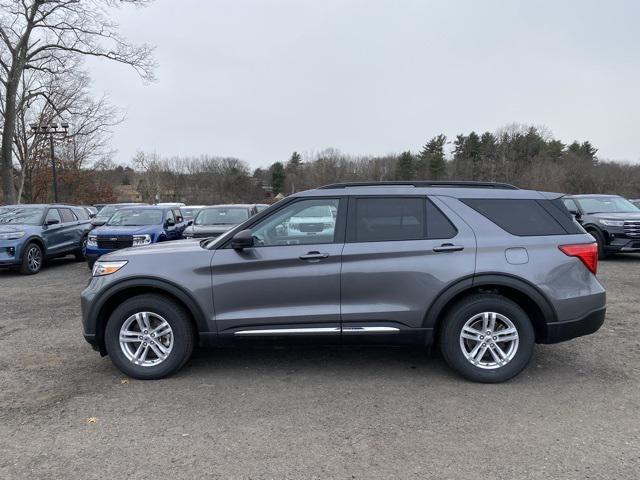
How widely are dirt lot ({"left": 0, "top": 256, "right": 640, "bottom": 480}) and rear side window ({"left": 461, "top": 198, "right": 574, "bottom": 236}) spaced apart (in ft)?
4.56

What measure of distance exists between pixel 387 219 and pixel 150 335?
245 centimetres

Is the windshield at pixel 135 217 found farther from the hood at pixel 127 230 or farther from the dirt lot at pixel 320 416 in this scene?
the dirt lot at pixel 320 416

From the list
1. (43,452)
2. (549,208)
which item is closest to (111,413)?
(43,452)

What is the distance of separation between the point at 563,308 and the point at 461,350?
0.97m

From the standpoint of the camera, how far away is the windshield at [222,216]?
38.4ft

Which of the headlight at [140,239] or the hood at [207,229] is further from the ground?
the hood at [207,229]

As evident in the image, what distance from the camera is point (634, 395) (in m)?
3.93

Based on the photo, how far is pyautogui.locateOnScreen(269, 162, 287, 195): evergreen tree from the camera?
Result: 273 ft

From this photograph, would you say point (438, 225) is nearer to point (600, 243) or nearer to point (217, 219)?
point (217, 219)

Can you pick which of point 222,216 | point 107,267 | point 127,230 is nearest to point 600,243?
point 222,216

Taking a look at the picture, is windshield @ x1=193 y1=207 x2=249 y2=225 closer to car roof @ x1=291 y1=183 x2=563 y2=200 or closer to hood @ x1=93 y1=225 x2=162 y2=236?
hood @ x1=93 y1=225 x2=162 y2=236

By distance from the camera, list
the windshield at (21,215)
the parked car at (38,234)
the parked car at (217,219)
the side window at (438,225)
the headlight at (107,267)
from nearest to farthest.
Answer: the side window at (438,225) < the headlight at (107,267) < the parked car at (38,234) < the parked car at (217,219) < the windshield at (21,215)

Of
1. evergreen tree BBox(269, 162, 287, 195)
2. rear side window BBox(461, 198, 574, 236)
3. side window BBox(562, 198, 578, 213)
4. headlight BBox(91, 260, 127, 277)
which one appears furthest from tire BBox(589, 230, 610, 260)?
evergreen tree BBox(269, 162, 287, 195)

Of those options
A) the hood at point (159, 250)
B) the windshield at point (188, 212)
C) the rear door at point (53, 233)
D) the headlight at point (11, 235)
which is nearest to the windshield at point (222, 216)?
the rear door at point (53, 233)
